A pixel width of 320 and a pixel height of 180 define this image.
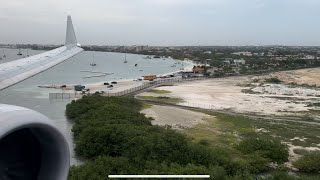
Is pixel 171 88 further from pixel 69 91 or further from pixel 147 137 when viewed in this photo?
pixel 147 137

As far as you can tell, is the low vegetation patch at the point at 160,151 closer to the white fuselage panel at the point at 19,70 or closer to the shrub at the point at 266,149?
the shrub at the point at 266,149

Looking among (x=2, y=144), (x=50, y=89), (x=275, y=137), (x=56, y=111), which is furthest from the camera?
(x=50, y=89)

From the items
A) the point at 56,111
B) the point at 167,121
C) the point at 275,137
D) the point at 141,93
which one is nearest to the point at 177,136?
the point at 275,137

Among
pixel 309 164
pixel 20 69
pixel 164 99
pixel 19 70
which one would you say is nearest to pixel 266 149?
pixel 309 164

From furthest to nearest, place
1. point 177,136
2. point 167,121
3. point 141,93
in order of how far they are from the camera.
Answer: point 141,93 → point 167,121 → point 177,136

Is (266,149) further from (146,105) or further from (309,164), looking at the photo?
(146,105)

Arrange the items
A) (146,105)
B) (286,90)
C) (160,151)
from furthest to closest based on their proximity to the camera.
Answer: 1. (286,90)
2. (146,105)
3. (160,151)
